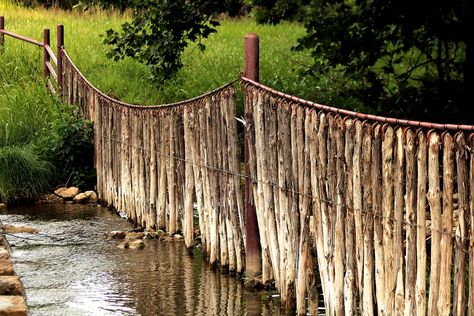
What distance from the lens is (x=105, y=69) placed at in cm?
1981

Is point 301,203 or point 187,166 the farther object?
point 187,166

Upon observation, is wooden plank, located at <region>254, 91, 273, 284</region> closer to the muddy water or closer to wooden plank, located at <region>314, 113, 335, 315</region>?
the muddy water

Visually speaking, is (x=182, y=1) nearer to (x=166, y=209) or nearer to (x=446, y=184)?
(x=166, y=209)

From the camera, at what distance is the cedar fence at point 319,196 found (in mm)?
5914

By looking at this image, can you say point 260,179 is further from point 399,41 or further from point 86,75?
point 86,75

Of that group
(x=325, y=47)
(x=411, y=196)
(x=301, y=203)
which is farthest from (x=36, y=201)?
(x=411, y=196)

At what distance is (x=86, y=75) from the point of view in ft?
64.2

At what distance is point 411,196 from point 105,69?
46.6 feet

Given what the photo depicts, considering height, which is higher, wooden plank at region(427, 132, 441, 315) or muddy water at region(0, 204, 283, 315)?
wooden plank at region(427, 132, 441, 315)

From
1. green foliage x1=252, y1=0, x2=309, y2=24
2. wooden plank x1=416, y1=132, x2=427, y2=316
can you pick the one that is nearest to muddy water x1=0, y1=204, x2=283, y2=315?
wooden plank x1=416, y1=132, x2=427, y2=316

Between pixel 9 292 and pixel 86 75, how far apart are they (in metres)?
13.2

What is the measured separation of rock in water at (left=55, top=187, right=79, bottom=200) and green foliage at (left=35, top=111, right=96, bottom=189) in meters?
0.31

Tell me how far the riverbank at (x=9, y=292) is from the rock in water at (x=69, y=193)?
6.12 metres

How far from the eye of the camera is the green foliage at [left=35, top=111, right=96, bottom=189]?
46.1 ft
